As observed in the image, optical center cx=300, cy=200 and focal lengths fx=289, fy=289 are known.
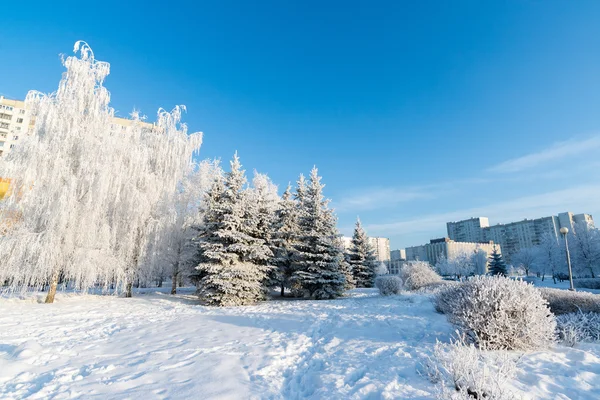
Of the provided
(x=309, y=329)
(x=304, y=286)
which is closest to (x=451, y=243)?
(x=304, y=286)

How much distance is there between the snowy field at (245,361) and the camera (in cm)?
387

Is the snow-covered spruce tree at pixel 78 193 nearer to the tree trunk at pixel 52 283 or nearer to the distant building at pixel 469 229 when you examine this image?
the tree trunk at pixel 52 283

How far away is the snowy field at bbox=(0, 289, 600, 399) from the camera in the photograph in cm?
387

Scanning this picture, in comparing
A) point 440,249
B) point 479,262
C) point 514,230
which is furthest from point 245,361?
point 514,230

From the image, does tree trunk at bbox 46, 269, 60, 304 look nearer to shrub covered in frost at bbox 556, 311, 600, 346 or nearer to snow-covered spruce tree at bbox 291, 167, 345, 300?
snow-covered spruce tree at bbox 291, 167, 345, 300

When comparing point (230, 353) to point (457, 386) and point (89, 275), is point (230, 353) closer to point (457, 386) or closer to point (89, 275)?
point (457, 386)

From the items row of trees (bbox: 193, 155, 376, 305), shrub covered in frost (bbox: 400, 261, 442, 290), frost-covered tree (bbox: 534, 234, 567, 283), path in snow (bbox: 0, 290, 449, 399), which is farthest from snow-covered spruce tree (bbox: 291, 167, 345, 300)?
frost-covered tree (bbox: 534, 234, 567, 283)

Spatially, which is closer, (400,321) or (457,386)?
(457,386)

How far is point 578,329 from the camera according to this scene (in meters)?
5.77

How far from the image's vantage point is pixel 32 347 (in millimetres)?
5891

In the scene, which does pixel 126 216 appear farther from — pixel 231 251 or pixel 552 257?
pixel 552 257

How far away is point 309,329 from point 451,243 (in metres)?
126

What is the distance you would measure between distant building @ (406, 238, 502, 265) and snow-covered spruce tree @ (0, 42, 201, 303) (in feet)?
360

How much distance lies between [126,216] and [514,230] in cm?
14174
